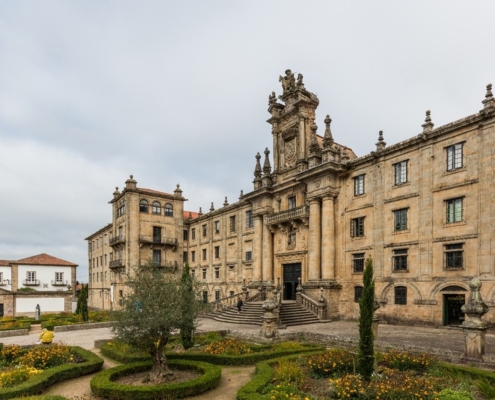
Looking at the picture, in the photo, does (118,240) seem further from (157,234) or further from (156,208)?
(156,208)

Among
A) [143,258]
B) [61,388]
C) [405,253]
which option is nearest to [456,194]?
[405,253]

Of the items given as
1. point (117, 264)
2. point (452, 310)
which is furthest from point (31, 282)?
point (452, 310)

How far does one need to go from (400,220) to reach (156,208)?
108 ft

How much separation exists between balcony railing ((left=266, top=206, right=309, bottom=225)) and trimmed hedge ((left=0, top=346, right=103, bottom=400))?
20323 mm

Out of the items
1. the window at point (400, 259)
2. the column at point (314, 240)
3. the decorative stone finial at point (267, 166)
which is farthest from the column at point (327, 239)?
the decorative stone finial at point (267, 166)

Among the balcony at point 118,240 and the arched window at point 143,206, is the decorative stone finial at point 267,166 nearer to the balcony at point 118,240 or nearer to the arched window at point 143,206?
the arched window at point 143,206

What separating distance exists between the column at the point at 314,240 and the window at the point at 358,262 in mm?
2899

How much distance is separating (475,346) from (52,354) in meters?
16.8

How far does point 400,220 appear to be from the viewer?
84.2 ft

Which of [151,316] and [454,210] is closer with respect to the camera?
[151,316]

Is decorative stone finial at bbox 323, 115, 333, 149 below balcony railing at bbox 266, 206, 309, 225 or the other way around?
the other way around

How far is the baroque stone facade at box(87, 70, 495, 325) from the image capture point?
71.7ft

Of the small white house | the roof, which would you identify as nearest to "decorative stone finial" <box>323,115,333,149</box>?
the small white house

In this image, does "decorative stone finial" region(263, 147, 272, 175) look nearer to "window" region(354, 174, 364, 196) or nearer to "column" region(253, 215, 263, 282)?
"column" region(253, 215, 263, 282)
